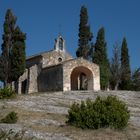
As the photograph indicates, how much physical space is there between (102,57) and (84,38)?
3738mm

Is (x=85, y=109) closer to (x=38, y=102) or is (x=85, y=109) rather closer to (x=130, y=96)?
(x=38, y=102)

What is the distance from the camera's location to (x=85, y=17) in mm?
58156

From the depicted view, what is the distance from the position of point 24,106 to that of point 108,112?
30.0ft

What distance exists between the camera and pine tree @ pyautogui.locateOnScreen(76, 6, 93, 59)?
5625 cm

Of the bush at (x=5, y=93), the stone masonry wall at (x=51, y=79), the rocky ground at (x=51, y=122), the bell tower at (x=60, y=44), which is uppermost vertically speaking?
the bell tower at (x=60, y=44)

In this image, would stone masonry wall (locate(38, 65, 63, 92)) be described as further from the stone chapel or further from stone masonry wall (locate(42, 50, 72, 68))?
stone masonry wall (locate(42, 50, 72, 68))

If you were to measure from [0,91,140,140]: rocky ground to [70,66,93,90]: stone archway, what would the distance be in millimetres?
14180

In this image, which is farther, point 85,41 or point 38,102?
point 85,41

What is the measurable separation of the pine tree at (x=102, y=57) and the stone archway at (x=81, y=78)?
2.44 m

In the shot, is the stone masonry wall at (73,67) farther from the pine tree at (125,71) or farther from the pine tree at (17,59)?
the pine tree at (125,71)

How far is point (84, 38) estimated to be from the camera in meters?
56.5

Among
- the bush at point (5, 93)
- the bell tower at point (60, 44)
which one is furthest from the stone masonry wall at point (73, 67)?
the bush at point (5, 93)

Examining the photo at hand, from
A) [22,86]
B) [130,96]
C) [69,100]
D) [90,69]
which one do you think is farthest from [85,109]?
[22,86]

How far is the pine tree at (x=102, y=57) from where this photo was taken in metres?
56.2
